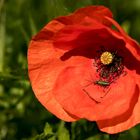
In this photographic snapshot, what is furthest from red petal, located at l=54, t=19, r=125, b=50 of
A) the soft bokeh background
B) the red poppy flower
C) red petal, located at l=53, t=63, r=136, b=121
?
the soft bokeh background

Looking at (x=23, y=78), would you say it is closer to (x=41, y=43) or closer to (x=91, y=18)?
(x=41, y=43)

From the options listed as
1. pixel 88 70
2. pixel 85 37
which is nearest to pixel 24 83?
pixel 88 70

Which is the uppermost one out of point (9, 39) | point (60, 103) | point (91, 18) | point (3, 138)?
point (91, 18)

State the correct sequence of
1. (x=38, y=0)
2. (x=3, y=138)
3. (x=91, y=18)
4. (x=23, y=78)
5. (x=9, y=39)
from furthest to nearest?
(x=38, y=0) < (x=9, y=39) < (x=3, y=138) < (x=23, y=78) < (x=91, y=18)

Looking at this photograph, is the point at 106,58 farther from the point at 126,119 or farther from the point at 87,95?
the point at 126,119

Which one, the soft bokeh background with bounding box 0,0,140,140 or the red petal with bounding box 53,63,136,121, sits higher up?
the red petal with bounding box 53,63,136,121

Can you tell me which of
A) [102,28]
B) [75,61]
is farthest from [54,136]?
[102,28]

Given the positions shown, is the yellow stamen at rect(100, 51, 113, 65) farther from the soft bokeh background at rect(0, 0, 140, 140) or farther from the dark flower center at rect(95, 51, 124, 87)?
the soft bokeh background at rect(0, 0, 140, 140)
